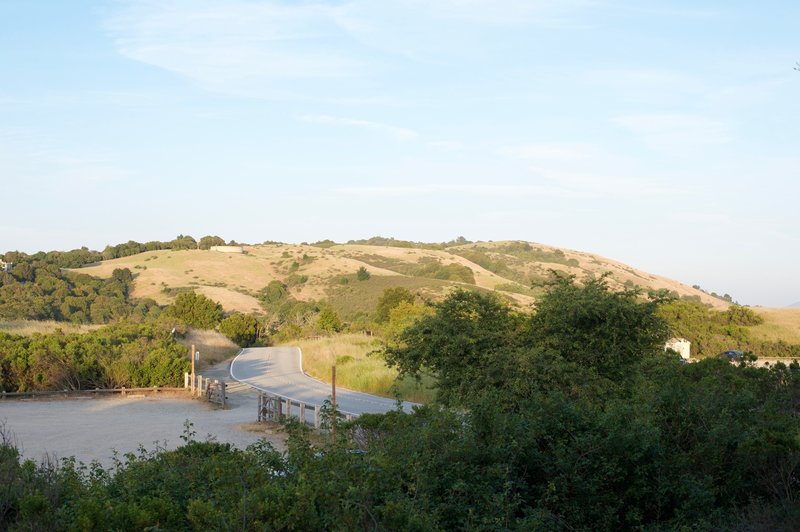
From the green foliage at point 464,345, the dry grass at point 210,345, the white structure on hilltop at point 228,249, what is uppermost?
the white structure on hilltop at point 228,249

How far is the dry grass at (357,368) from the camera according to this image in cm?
2988

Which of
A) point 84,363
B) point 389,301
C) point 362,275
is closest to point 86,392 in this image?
point 84,363

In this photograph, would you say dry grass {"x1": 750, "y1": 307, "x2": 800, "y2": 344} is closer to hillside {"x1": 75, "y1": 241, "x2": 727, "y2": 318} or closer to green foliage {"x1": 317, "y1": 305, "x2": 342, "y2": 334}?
hillside {"x1": 75, "y1": 241, "x2": 727, "y2": 318}

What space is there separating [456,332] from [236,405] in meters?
16.7

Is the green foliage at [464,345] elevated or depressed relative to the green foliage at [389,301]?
elevated

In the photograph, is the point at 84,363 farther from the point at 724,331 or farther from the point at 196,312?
the point at 724,331

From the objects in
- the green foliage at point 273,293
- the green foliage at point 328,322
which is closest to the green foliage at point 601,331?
the green foliage at point 328,322

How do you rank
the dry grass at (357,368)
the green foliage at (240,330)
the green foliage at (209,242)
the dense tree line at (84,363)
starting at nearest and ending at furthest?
1. the dry grass at (357,368)
2. the dense tree line at (84,363)
3. the green foliage at (240,330)
4. the green foliage at (209,242)

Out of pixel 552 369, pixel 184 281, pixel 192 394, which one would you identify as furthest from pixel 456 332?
pixel 184 281

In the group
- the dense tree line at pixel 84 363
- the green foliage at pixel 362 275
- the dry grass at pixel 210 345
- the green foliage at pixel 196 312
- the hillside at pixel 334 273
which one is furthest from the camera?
the green foliage at pixel 362 275

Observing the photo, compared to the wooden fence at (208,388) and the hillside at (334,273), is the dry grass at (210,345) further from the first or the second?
the hillside at (334,273)

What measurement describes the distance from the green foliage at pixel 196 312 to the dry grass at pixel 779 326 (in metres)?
40.1

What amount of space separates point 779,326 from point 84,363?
150ft

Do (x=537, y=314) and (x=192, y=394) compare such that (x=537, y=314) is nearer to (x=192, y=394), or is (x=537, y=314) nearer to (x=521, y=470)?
(x=521, y=470)
